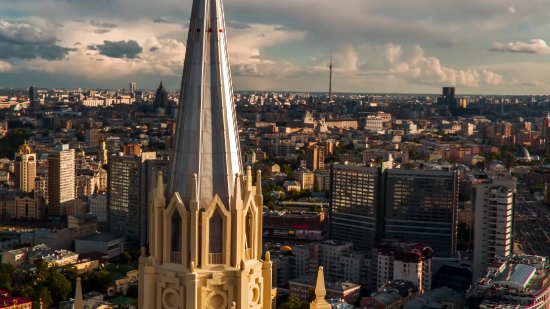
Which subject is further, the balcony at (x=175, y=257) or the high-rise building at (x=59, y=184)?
the high-rise building at (x=59, y=184)

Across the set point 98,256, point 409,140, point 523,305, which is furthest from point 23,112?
point 523,305

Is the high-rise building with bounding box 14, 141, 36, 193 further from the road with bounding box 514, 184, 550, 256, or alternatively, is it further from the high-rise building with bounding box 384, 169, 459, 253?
the road with bounding box 514, 184, 550, 256

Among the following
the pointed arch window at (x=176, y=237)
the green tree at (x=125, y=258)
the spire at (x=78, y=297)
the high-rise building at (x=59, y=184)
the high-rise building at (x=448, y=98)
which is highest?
the high-rise building at (x=448, y=98)

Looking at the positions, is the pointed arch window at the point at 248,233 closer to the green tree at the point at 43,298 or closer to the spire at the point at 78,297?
the spire at the point at 78,297

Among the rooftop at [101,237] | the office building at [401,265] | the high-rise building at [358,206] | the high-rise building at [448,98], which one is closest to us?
the office building at [401,265]

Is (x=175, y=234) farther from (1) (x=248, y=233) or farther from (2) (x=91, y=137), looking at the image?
(2) (x=91, y=137)

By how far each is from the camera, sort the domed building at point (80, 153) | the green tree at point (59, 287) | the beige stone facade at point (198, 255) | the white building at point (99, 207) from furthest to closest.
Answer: the domed building at point (80, 153)
the white building at point (99, 207)
the green tree at point (59, 287)
the beige stone facade at point (198, 255)

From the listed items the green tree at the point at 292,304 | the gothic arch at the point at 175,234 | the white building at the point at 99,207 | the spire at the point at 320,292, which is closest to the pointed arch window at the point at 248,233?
the gothic arch at the point at 175,234

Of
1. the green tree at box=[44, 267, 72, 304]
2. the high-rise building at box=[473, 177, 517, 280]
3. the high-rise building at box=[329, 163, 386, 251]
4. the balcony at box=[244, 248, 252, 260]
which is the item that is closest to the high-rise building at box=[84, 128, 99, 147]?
the high-rise building at box=[329, 163, 386, 251]
